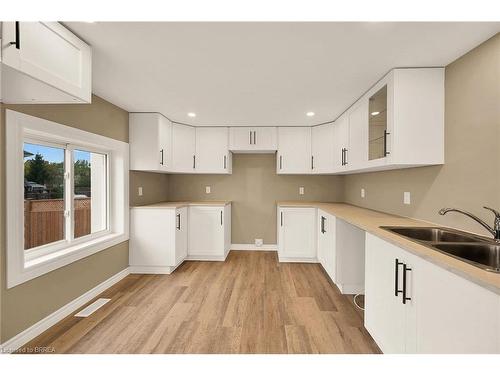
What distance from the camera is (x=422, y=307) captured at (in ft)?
4.09

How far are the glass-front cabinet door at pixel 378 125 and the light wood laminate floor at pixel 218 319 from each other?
1565 millimetres

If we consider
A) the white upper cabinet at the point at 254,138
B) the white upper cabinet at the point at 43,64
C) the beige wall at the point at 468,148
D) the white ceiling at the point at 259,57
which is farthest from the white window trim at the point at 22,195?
the beige wall at the point at 468,148

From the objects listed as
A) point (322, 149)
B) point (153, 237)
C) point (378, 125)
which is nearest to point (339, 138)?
point (322, 149)

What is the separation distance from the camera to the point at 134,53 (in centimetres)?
177

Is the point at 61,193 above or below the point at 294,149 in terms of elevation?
below

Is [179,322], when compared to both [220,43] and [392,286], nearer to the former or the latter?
[392,286]

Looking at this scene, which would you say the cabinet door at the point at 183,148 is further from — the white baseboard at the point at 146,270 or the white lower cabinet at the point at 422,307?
the white lower cabinet at the point at 422,307

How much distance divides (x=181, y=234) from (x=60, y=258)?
1568 mm

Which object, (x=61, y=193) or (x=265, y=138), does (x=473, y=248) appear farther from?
(x=61, y=193)

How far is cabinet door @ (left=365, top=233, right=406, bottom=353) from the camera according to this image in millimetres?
1447

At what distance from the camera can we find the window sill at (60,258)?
1.76m

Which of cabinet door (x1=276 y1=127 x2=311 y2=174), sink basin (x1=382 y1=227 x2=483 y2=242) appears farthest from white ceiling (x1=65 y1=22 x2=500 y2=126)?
sink basin (x1=382 y1=227 x2=483 y2=242)

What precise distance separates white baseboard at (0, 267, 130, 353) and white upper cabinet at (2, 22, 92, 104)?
168 cm
